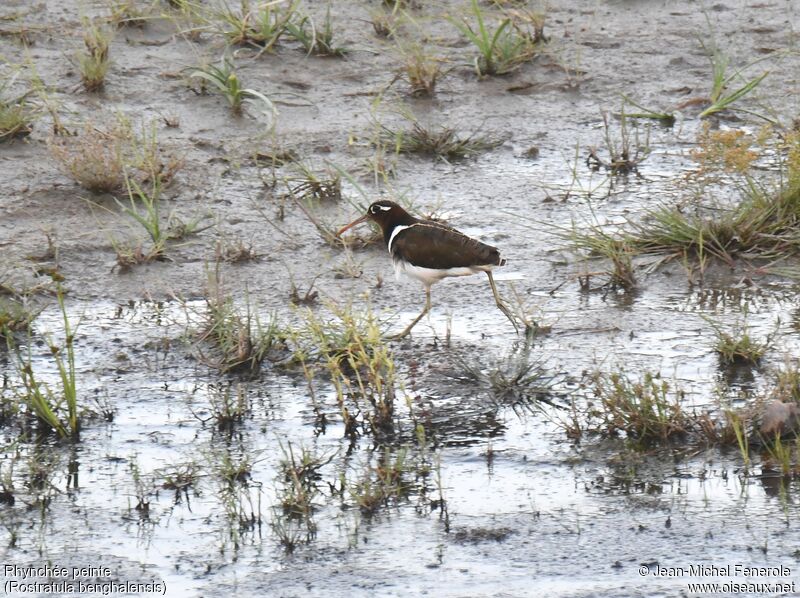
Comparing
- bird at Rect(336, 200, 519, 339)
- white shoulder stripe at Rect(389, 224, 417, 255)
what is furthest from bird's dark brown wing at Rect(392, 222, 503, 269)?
white shoulder stripe at Rect(389, 224, 417, 255)

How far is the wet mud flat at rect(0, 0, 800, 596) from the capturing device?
16.8ft

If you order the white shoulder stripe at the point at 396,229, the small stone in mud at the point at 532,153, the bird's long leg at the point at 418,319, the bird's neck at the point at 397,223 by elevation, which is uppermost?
the small stone in mud at the point at 532,153

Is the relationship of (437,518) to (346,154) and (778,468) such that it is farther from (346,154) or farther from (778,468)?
(346,154)

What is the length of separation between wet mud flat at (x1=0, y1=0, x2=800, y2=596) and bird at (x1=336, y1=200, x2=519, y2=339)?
13.1 inches

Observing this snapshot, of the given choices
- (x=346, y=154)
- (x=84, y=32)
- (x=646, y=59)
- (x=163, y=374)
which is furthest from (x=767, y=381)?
(x=84, y=32)

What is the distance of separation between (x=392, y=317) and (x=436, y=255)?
0.42 metres

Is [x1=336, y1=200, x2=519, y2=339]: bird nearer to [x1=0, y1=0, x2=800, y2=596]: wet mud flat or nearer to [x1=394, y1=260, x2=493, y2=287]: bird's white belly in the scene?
[x1=394, y1=260, x2=493, y2=287]: bird's white belly

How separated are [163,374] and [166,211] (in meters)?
1.90

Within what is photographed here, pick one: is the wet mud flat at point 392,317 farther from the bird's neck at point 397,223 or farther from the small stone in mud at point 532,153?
the bird's neck at point 397,223

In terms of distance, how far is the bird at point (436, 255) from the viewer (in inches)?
263

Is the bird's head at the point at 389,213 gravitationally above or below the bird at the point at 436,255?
above

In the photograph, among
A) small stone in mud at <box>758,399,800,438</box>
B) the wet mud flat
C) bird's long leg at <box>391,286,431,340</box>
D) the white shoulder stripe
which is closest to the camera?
the wet mud flat

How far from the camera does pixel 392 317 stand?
6.84 m

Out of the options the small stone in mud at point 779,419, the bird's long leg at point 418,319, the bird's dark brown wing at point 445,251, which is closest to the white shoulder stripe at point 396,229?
the bird's dark brown wing at point 445,251
